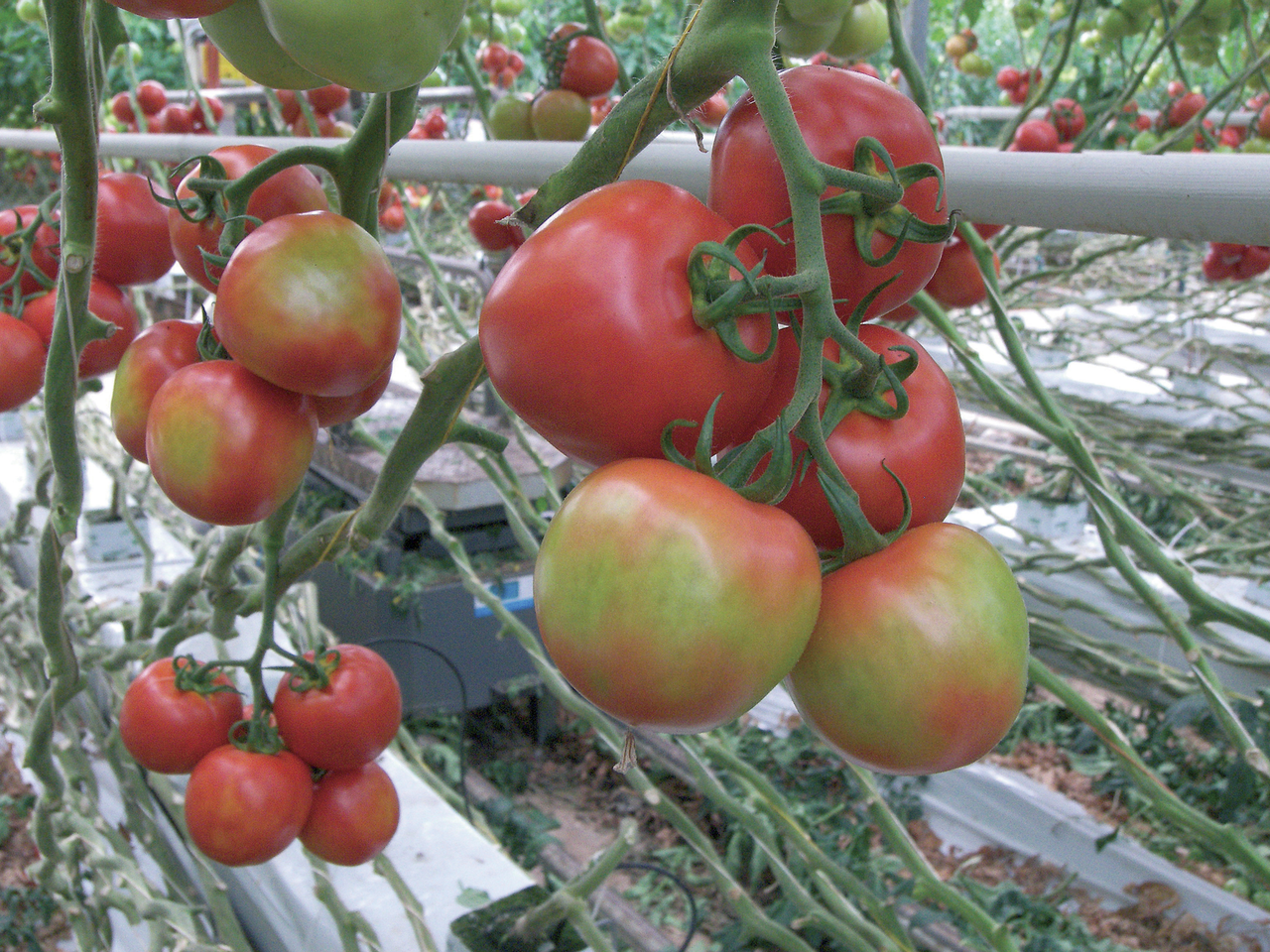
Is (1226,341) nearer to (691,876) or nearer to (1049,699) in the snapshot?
(1049,699)

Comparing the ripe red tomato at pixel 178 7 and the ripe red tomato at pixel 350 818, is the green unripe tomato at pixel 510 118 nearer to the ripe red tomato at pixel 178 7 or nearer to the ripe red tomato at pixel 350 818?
the ripe red tomato at pixel 350 818

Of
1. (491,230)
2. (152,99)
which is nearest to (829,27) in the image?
(491,230)

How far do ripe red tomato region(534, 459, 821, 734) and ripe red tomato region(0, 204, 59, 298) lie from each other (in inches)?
17.4

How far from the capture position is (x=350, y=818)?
2.03 ft

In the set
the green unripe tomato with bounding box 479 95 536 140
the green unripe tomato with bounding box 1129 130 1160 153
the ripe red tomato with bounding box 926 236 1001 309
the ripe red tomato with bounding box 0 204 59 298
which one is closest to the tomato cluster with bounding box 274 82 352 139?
the green unripe tomato with bounding box 479 95 536 140

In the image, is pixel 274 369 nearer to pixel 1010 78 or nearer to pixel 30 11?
pixel 30 11

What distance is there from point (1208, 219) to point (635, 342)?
16 centimetres

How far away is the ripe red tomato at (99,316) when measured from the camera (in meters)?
0.51

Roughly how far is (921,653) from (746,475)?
55 millimetres

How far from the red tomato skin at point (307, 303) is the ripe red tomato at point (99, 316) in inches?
8.0

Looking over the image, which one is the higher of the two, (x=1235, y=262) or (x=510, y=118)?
→ (x=510, y=118)

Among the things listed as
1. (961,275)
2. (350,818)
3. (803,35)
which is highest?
(803,35)

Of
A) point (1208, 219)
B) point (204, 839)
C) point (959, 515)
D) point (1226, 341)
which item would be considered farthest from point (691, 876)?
point (1226, 341)

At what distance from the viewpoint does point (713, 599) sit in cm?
A: 21
